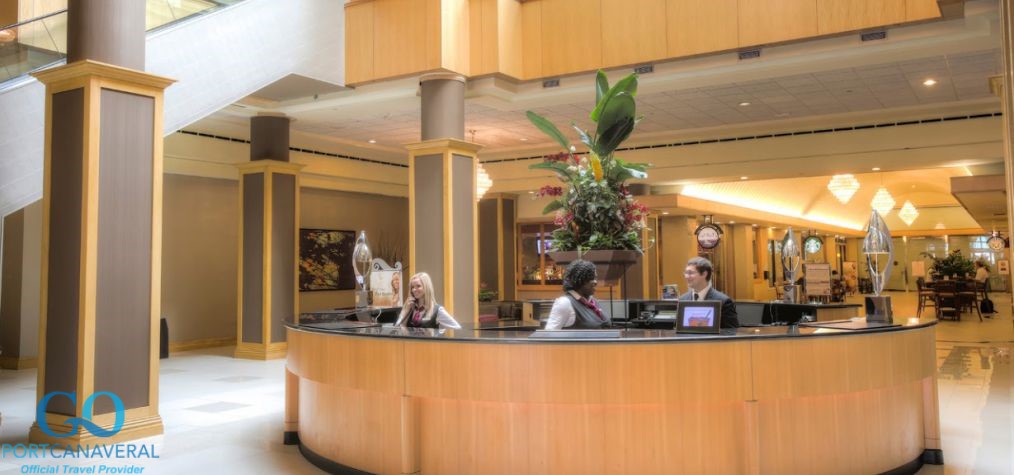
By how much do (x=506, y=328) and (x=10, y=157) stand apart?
4681 millimetres

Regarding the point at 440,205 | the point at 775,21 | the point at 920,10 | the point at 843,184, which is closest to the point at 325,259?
the point at 440,205

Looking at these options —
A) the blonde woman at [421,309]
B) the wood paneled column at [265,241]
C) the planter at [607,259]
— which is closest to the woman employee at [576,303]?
the planter at [607,259]

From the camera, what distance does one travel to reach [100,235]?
5520 mm

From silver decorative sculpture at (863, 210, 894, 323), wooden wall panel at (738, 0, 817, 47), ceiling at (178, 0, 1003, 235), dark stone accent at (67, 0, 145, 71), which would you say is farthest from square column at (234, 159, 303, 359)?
silver decorative sculpture at (863, 210, 894, 323)

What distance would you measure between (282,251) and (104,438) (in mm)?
6295

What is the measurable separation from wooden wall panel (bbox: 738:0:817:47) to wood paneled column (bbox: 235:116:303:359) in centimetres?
703

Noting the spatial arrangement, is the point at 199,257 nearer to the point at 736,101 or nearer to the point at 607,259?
the point at 736,101

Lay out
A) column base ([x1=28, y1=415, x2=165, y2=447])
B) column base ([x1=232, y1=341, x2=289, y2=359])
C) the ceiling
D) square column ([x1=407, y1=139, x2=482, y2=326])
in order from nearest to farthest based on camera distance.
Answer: column base ([x1=28, y1=415, x2=165, y2=447]) < the ceiling < square column ([x1=407, y1=139, x2=482, y2=326]) < column base ([x1=232, y1=341, x2=289, y2=359])

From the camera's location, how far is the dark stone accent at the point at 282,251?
37.4 ft

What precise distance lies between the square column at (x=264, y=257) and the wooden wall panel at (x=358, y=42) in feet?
7.54

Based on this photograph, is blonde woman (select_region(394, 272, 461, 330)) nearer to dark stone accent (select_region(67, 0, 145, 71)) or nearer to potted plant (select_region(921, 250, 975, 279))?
dark stone accent (select_region(67, 0, 145, 71))

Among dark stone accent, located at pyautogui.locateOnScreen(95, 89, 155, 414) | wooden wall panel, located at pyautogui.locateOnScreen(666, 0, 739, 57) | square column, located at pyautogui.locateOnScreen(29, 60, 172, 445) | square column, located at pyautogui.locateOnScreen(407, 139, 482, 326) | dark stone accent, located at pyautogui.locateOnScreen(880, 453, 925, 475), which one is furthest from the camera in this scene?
square column, located at pyautogui.locateOnScreen(407, 139, 482, 326)

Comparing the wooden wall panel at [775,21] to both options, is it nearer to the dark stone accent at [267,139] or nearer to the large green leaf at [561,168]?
the large green leaf at [561,168]

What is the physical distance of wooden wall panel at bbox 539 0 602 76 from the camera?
30.9 feet
